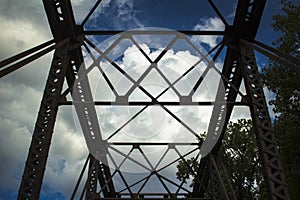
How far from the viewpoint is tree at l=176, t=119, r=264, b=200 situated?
22.3m

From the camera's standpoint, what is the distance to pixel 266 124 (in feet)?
31.4

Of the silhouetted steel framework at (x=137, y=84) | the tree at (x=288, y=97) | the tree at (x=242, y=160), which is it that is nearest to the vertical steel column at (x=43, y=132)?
the silhouetted steel framework at (x=137, y=84)

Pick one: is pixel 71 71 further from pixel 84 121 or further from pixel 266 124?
pixel 266 124

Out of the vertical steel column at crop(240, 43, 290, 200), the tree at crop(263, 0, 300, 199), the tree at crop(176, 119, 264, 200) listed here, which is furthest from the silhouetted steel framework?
the tree at crop(176, 119, 264, 200)

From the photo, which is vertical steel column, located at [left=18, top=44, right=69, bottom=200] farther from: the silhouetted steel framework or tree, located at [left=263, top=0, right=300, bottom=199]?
tree, located at [left=263, top=0, right=300, bottom=199]

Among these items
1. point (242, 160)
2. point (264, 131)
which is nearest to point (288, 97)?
point (264, 131)

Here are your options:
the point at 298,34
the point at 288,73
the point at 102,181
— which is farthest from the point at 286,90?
the point at 102,181

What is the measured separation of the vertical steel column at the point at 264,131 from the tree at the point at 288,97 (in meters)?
4.03

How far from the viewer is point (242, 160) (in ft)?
74.9

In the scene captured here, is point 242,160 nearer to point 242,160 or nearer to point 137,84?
point 242,160

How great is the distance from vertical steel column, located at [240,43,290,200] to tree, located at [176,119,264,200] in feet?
41.5

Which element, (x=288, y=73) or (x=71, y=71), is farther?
(x=288, y=73)

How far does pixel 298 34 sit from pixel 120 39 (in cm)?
859

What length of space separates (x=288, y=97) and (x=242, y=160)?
9603mm
